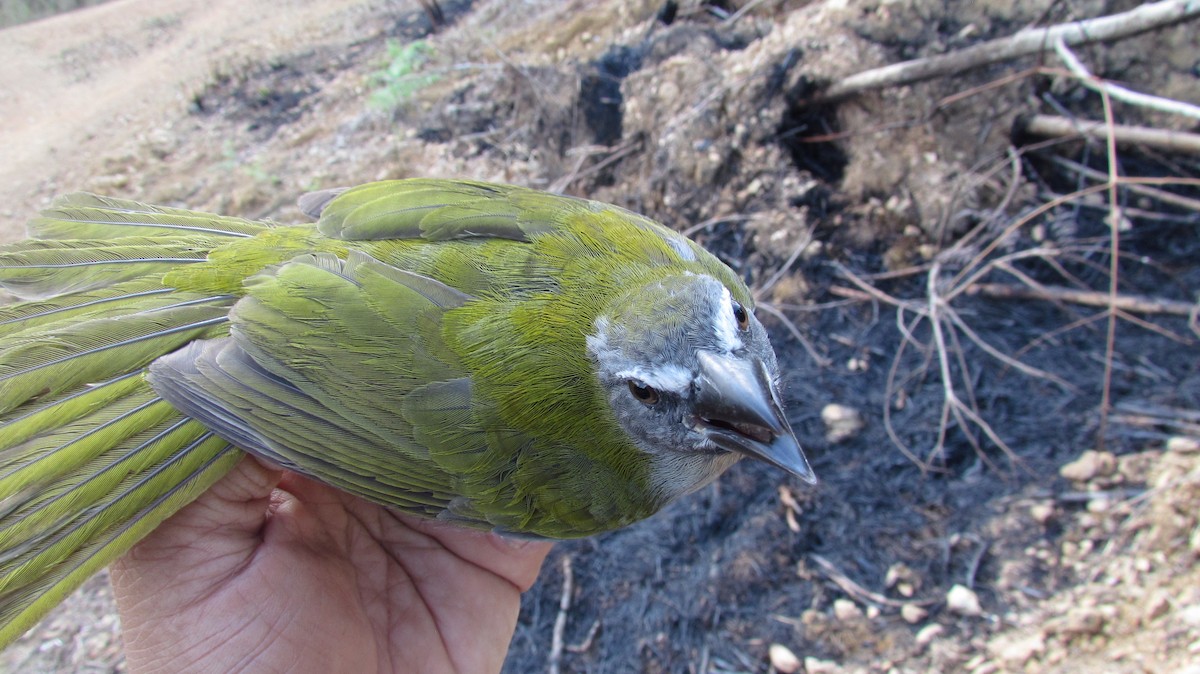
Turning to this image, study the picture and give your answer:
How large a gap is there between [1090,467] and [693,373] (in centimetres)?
243

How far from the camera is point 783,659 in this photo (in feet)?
9.20

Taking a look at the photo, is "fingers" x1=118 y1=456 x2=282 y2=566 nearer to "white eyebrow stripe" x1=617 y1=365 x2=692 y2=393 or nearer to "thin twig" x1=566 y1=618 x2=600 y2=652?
"white eyebrow stripe" x1=617 y1=365 x2=692 y2=393

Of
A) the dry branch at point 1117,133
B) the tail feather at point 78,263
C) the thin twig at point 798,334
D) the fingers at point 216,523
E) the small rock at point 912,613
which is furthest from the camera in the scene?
the thin twig at point 798,334

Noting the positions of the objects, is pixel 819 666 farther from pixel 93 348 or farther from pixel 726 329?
pixel 93 348

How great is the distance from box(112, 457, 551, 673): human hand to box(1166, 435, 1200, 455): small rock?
2.92m

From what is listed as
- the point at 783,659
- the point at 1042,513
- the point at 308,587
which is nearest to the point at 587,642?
the point at 783,659

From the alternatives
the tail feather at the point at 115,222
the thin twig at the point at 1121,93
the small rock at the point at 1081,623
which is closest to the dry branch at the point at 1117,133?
the thin twig at the point at 1121,93

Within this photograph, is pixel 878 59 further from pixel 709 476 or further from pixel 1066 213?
pixel 709 476

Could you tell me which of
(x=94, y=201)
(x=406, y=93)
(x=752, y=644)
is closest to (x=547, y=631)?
(x=752, y=644)

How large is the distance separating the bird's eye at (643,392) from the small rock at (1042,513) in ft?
7.27

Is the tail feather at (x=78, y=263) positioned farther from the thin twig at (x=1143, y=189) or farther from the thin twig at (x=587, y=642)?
the thin twig at (x=1143, y=189)

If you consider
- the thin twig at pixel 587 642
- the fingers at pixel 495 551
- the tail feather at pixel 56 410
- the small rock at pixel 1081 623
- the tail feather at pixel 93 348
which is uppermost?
the tail feather at pixel 93 348

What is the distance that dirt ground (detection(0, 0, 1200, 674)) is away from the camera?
2.86 m

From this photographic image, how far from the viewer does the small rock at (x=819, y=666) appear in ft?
9.03
